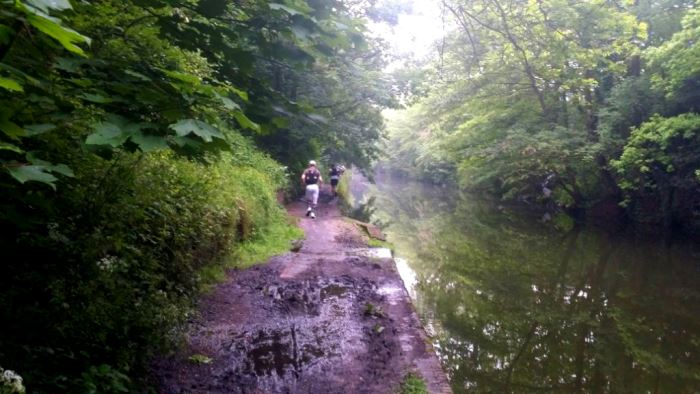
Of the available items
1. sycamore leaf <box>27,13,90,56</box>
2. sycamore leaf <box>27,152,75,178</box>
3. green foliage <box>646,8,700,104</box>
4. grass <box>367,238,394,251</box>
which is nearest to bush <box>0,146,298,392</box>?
sycamore leaf <box>27,152,75,178</box>

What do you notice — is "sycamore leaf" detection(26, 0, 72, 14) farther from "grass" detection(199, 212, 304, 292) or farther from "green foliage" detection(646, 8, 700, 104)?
"green foliage" detection(646, 8, 700, 104)

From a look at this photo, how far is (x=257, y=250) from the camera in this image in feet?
32.1

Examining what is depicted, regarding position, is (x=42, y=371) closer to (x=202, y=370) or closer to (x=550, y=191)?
(x=202, y=370)

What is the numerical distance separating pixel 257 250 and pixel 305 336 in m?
3.69

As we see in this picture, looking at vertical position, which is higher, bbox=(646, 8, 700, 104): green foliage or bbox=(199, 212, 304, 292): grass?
bbox=(646, 8, 700, 104): green foliage

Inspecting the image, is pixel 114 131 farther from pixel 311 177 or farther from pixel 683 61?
pixel 683 61

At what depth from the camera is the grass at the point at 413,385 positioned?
16.9 ft

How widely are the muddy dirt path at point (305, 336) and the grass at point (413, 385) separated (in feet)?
0.23

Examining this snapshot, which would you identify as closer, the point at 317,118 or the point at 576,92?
the point at 317,118

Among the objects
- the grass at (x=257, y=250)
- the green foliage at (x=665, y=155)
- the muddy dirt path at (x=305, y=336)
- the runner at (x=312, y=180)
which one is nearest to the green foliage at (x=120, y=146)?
the grass at (x=257, y=250)

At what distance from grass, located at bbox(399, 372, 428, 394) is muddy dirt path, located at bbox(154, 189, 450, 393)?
70 mm

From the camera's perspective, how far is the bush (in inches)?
145

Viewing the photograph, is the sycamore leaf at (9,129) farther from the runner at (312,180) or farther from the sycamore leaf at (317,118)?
the runner at (312,180)

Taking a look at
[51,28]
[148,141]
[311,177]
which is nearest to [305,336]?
[148,141]
